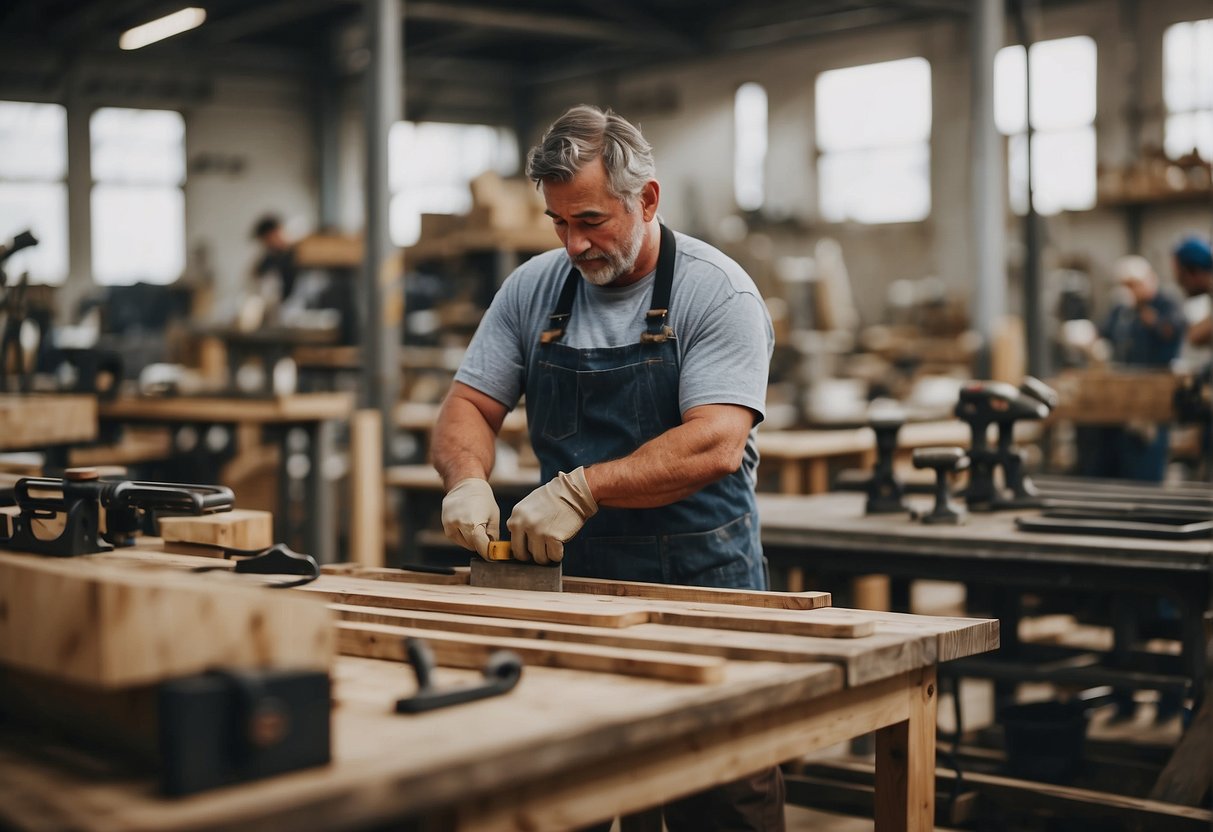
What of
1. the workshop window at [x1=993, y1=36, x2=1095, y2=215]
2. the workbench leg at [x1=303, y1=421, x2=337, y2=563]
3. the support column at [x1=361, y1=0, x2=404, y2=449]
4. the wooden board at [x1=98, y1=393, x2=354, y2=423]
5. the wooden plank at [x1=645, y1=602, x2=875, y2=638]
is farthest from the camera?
the workshop window at [x1=993, y1=36, x2=1095, y2=215]

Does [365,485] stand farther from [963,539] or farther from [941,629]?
[941,629]

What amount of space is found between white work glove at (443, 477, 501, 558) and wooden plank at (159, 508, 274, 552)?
0.31 meters

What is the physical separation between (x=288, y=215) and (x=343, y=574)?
14.0 m

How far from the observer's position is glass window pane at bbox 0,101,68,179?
1404cm

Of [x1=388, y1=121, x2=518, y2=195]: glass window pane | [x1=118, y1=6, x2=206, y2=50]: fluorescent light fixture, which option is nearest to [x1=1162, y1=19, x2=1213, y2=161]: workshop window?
[x1=388, y1=121, x2=518, y2=195]: glass window pane

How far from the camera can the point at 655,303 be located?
2488mm

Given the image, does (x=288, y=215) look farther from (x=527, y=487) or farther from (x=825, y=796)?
(x=825, y=796)

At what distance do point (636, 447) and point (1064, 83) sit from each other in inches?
440

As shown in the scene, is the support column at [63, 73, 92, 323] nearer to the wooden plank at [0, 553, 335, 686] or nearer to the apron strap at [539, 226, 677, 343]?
the apron strap at [539, 226, 677, 343]

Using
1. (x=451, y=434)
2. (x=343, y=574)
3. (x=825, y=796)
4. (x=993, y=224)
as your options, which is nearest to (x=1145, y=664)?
(x=825, y=796)

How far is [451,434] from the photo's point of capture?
2654 mm

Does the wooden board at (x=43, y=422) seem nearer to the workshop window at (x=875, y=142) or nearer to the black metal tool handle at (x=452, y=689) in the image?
the black metal tool handle at (x=452, y=689)

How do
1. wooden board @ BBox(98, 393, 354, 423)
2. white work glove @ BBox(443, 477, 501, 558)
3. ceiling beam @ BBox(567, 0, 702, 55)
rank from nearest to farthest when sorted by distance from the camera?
white work glove @ BBox(443, 477, 501, 558), wooden board @ BBox(98, 393, 354, 423), ceiling beam @ BBox(567, 0, 702, 55)

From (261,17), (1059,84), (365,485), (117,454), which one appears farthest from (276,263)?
(1059,84)
